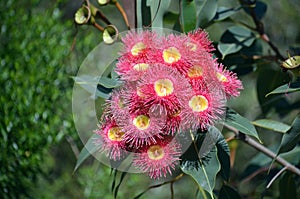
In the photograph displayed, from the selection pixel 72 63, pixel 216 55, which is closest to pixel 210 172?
pixel 216 55

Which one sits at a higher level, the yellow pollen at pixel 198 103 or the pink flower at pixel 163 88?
the pink flower at pixel 163 88

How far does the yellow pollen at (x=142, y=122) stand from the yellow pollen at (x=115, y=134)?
0.15ft

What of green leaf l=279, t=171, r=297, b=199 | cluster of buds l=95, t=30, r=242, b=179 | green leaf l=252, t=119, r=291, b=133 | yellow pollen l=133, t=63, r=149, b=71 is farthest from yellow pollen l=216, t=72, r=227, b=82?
green leaf l=279, t=171, r=297, b=199

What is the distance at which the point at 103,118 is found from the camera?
868 mm

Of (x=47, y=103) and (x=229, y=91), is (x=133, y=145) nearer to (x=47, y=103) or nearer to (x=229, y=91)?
(x=229, y=91)

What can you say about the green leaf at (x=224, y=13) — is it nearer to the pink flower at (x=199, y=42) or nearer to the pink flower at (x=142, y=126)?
the pink flower at (x=199, y=42)

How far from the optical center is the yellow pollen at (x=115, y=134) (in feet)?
2.69

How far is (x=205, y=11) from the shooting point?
112 cm

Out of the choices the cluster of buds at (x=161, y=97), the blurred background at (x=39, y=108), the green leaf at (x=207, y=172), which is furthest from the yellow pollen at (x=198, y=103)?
the blurred background at (x=39, y=108)

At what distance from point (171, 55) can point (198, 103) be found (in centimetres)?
8

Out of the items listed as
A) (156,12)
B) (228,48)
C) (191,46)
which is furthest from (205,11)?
(191,46)

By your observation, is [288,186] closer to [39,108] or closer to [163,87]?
[163,87]

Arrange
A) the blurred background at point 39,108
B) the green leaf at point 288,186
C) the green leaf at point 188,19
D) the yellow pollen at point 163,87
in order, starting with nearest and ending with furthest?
the yellow pollen at point 163,87, the green leaf at point 188,19, the green leaf at point 288,186, the blurred background at point 39,108

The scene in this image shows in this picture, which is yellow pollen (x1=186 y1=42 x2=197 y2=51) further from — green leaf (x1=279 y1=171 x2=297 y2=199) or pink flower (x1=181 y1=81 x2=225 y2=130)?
green leaf (x1=279 y1=171 x2=297 y2=199)
